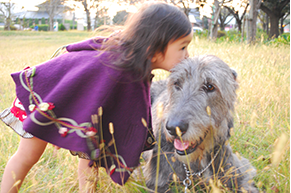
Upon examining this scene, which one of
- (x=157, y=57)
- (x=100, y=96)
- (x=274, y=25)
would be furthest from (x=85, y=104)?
(x=274, y=25)

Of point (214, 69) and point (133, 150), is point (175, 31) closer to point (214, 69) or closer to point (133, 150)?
point (214, 69)

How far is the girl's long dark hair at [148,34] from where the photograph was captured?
244 cm

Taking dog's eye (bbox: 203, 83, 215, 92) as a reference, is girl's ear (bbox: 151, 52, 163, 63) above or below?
above

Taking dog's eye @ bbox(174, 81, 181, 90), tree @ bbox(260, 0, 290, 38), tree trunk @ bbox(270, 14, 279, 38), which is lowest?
dog's eye @ bbox(174, 81, 181, 90)

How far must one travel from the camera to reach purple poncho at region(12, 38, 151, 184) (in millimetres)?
2180

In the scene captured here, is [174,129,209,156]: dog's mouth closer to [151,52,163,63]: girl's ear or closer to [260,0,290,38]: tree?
[151,52,163,63]: girl's ear

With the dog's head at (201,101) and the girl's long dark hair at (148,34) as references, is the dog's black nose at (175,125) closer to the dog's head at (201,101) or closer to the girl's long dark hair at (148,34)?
the dog's head at (201,101)

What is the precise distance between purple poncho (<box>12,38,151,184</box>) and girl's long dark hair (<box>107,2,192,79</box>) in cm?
16

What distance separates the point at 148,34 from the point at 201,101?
0.92m

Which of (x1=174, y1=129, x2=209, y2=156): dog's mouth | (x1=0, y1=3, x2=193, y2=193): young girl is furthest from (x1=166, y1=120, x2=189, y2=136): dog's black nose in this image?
(x1=0, y1=3, x2=193, y2=193): young girl

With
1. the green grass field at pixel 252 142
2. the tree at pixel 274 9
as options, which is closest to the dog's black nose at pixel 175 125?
the green grass field at pixel 252 142

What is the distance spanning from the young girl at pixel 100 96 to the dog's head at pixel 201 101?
282 mm

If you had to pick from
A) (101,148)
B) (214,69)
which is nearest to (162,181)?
(101,148)

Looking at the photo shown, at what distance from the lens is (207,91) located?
247 centimetres
